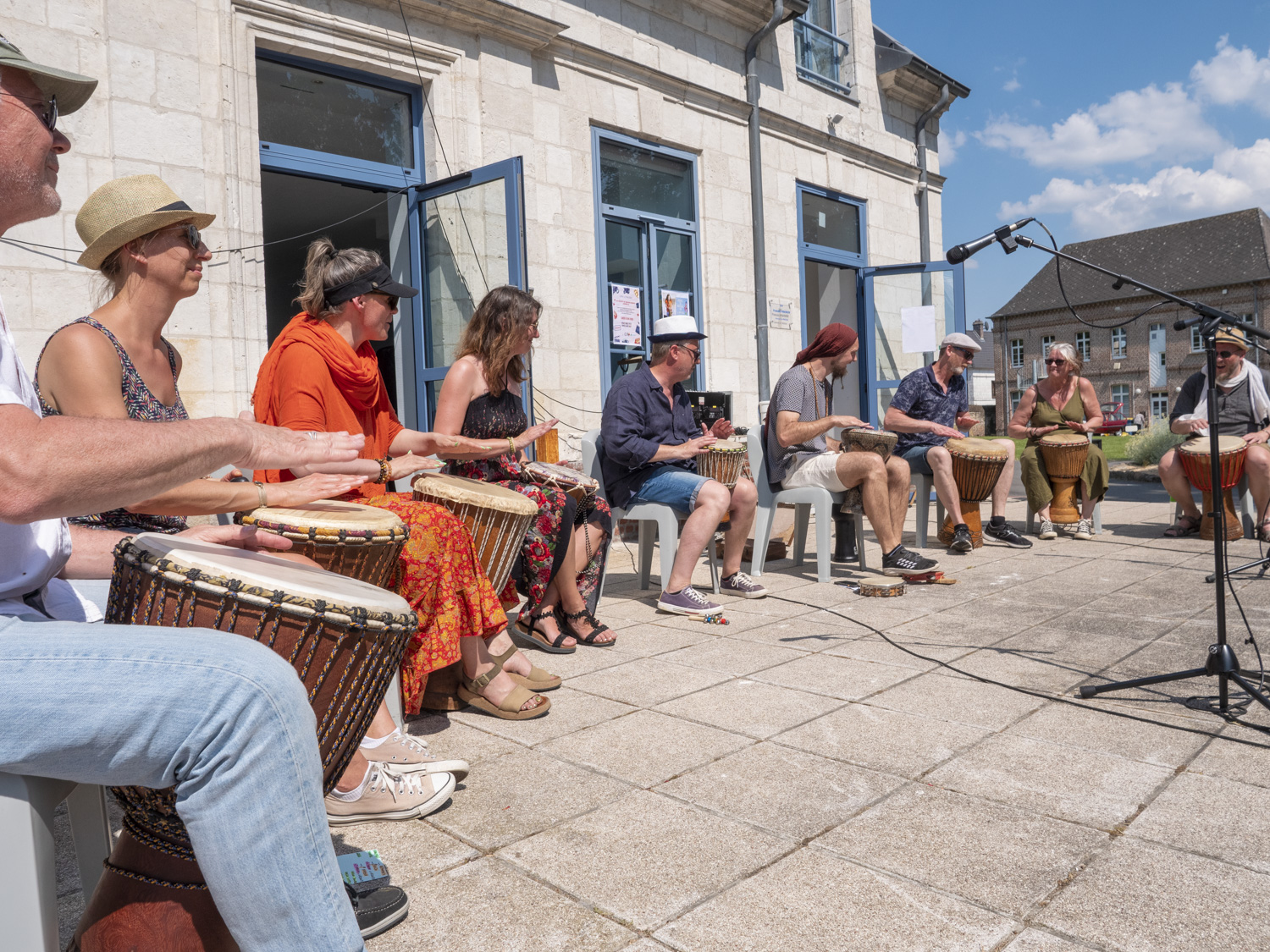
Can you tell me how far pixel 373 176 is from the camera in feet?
20.6

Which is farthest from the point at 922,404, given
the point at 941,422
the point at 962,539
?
the point at 962,539

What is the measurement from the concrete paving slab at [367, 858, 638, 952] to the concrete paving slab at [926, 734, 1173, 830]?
1.07 meters

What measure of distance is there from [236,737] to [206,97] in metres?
4.97

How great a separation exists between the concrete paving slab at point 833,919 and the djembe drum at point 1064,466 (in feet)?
18.8

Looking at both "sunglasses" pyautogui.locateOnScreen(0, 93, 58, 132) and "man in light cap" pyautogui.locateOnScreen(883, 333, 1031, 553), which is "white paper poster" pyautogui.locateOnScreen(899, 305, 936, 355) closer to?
"man in light cap" pyautogui.locateOnScreen(883, 333, 1031, 553)

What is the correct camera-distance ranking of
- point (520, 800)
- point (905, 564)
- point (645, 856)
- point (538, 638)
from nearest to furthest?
point (645, 856) → point (520, 800) → point (538, 638) → point (905, 564)

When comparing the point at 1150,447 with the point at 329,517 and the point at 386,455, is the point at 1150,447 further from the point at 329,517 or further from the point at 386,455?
the point at 329,517

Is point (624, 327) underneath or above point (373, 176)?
underneath

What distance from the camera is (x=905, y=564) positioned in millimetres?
5266

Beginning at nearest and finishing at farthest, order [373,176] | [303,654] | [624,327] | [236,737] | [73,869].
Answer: [236,737] < [303,654] < [73,869] < [373,176] < [624,327]

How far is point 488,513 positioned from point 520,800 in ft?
3.66

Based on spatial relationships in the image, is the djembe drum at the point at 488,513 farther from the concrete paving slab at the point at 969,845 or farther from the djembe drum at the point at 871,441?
the djembe drum at the point at 871,441

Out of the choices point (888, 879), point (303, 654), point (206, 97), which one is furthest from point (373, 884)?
point (206, 97)

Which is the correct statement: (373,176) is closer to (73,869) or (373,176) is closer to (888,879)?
(73,869)
